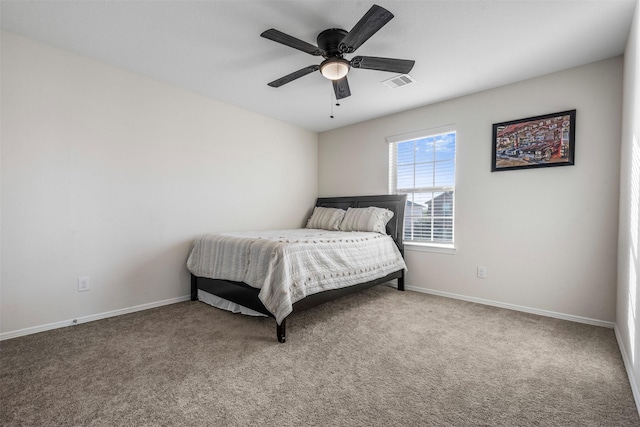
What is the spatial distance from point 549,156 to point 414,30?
1838 millimetres

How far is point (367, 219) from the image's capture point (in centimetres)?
383

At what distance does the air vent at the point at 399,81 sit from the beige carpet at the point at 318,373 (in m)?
2.37

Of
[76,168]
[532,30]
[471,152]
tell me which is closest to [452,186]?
[471,152]

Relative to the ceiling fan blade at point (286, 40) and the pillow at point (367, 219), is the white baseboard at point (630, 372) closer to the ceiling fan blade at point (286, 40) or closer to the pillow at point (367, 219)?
the pillow at point (367, 219)

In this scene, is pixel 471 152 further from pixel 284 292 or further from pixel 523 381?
pixel 284 292

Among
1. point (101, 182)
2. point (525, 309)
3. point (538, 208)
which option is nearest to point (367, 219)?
point (538, 208)

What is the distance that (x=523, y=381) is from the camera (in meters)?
1.73

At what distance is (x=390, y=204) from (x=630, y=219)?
7.68ft

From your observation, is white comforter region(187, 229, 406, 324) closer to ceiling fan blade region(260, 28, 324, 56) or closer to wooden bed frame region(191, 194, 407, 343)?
wooden bed frame region(191, 194, 407, 343)

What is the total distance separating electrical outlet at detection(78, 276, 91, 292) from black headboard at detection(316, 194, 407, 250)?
124 inches

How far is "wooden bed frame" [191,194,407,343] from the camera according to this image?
247 centimetres

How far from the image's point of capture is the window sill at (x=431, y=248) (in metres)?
3.52

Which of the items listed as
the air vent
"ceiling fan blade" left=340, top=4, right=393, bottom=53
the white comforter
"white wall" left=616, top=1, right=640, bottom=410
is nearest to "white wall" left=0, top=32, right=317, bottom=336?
the white comforter

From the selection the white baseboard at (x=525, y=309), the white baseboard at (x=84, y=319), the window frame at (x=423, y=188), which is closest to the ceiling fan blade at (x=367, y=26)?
the window frame at (x=423, y=188)
